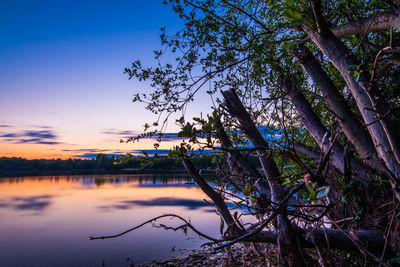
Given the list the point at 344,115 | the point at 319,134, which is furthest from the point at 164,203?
the point at 344,115

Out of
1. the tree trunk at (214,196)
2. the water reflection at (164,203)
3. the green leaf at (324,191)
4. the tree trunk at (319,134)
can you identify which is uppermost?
the tree trunk at (319,134)

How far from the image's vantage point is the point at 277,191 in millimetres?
2559

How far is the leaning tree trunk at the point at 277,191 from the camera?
2289mm

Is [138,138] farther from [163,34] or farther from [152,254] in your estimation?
[152,254]

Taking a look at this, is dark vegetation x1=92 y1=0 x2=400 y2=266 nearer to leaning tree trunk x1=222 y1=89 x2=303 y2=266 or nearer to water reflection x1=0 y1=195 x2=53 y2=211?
leaning tree trunk x1=222 y1=89 x2=303 y2=266

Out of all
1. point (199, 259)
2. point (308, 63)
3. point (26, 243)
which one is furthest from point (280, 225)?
point (26, 243)

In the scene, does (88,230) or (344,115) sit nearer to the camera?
(344,115)

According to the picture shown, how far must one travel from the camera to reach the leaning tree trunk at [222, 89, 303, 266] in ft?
7.51

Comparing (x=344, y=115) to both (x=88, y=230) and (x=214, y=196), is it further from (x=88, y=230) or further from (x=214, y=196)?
(x=88, y=230)

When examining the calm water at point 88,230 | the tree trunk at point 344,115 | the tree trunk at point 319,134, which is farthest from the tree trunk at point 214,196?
the calm water at point 88,230

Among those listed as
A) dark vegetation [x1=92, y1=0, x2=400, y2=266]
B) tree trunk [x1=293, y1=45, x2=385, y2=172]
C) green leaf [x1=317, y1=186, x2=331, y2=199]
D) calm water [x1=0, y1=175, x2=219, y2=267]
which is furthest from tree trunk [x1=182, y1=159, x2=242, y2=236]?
calm water [x1=0, y1=175, x2=219, y2=267]

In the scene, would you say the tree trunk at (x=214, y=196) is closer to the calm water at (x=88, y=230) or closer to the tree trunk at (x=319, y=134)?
the tree trunk at (x=319, y=134)

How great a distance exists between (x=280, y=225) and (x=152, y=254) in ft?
29.7

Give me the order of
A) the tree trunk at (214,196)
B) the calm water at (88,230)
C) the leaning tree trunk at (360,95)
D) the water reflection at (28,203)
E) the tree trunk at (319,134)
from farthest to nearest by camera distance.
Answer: the water reflection at (28,203) < the calm water at (88,230) < the tree trunk at (214,196) < the tree trunk at (319,134) < the leaning tree trunk at (360,95)
